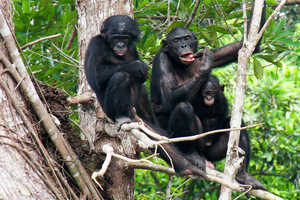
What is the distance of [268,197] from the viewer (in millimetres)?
4832

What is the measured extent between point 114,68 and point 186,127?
4.07 ft

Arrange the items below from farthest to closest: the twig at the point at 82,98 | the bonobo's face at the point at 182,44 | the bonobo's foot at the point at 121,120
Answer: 1. the bonobo's face at the point at 182,44
2. the bonobo's foot at the point at 121,120
3. the twig at the point at 82,98

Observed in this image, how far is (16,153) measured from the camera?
182 inches

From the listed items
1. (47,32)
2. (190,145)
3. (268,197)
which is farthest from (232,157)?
(47,32)

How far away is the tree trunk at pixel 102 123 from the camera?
222 inches

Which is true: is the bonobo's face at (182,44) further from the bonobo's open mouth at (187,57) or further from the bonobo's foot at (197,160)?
the bonobo's foot at (197,160)

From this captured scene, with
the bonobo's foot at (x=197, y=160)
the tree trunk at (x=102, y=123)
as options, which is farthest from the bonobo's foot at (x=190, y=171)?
the tree trunk at (x=102, y=123)

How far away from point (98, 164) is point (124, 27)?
1762 millimetres

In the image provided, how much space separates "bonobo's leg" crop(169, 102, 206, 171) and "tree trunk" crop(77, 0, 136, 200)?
25.9 inches

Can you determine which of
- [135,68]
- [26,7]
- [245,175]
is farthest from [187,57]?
[26,7]

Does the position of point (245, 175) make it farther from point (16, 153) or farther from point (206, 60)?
point (16, 153)

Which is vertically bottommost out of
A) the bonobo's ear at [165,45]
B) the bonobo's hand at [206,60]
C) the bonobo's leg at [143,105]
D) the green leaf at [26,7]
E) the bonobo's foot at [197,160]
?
the bonobo's foot at [197,160]

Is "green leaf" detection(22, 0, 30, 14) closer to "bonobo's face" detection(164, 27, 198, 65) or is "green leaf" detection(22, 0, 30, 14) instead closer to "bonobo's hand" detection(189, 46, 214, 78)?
"bonobo's face" detection(164, 27, 198, 65)

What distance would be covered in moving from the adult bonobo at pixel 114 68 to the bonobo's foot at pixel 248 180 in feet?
5.67
